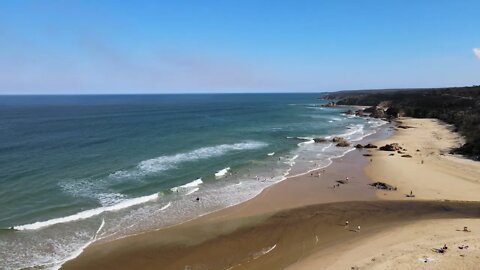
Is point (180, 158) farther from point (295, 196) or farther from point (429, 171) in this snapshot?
point (429, 171)

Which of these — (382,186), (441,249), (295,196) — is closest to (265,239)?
(441,249)

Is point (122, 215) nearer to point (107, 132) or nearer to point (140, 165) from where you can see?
point (140, 165)

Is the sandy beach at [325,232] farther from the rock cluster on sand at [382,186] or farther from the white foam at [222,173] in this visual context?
the white foam at [222,173]

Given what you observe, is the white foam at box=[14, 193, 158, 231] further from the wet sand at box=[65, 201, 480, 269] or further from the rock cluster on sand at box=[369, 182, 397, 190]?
the rock cluster on sand at box=[369, 182, 397, 190]

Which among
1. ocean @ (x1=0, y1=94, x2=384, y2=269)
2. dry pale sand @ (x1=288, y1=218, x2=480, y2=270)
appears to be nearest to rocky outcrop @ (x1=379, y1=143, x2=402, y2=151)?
ocean @ (x1=0, y1=94, x2=384, y2=269)

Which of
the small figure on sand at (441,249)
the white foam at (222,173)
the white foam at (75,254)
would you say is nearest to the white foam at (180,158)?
the white foam at (222,173)
